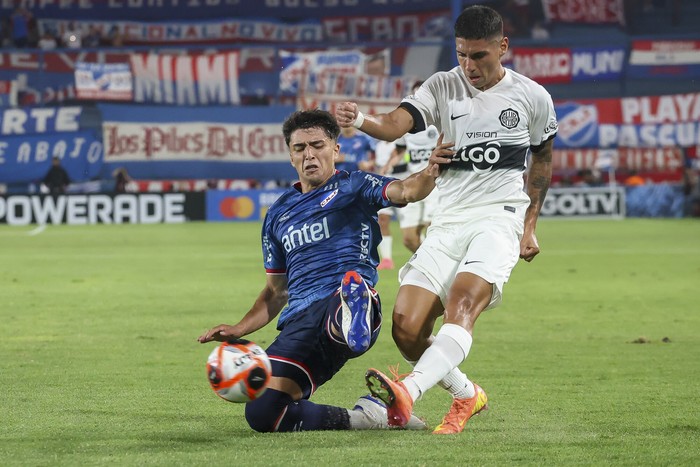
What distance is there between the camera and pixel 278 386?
570 cm

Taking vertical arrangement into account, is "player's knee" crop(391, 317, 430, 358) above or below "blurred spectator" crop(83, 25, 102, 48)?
above

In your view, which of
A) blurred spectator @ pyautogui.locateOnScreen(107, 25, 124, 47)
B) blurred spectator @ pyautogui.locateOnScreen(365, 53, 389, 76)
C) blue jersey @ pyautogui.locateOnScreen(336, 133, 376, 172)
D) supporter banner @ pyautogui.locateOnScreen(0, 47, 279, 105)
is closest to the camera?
blue jersey @ pyautogui.locateOnScreen(336, 133, 376, 172)

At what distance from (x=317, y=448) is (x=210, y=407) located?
4.77 feet

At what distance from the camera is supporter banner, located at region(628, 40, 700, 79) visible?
33.1m

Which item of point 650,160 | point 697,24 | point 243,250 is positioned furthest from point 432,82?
point 697,24

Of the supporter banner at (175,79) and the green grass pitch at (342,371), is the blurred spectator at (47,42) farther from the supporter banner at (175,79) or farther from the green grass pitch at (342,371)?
the green grass pitch at (342,371)

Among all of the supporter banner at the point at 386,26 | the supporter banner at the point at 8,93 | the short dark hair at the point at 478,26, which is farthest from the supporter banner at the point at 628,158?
the short dark hair at the point at 478,26

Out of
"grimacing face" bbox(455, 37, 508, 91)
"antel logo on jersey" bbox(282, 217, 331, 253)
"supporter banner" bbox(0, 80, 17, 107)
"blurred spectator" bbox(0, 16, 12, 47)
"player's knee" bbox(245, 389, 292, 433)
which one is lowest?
"supporter banner" bbox(0, 80, 17, 107)

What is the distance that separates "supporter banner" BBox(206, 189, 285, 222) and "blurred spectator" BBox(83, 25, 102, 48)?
827 cm

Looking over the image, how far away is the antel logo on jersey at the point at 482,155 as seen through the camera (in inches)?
243

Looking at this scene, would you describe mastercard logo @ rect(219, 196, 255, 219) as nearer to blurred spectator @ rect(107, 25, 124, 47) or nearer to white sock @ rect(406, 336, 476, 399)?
blurred spectator @ rect(107, 25, 124, 47)

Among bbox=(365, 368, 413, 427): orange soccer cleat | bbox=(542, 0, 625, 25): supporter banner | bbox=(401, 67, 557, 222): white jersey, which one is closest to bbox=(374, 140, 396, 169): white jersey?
bbox=(401, 67, 557, 222): white jersey

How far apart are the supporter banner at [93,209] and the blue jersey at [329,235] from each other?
23922 mm

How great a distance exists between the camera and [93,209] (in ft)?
96.7
